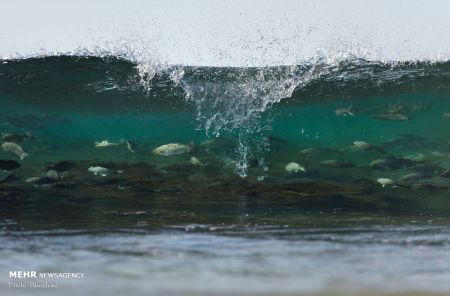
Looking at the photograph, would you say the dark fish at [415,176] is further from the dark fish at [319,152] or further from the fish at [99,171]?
the fish at [99,171]

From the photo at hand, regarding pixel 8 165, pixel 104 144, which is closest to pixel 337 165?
pixel 104 144

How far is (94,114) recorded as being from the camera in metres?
13.8

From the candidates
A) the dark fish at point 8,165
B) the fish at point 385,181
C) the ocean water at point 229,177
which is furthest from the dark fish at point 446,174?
the dark fish at point 8,165

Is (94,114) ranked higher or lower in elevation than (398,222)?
higher

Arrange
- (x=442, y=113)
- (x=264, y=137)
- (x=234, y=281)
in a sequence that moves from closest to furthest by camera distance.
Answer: (x=234, y=281) < (x=264, y=137) < (x=442, y=113)

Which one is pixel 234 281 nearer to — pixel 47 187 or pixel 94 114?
pixel 47 187

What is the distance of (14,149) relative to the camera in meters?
12.2

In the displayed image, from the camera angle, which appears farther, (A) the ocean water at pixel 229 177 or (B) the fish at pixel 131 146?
(B) the fish at pixel 131 146

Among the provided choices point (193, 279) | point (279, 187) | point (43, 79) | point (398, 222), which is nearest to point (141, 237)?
point (193, 279)

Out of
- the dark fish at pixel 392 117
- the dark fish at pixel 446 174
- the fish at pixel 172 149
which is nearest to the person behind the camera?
the dark fish at pixel 446 174

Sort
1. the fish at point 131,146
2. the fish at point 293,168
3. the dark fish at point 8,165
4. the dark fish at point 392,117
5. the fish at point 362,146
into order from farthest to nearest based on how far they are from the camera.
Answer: the dark fish at point 392,117, the fish at point 131,146, the fish at point 362,146, the fish at point 293,168, the dark fish at point 8,165

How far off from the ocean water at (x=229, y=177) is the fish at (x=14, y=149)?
0.12 m

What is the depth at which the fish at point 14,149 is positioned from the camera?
1219cm

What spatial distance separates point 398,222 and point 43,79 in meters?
8.58
